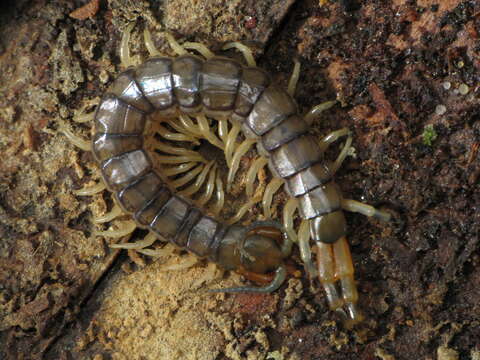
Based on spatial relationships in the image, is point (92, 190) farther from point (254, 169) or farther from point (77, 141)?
point (254, 169)

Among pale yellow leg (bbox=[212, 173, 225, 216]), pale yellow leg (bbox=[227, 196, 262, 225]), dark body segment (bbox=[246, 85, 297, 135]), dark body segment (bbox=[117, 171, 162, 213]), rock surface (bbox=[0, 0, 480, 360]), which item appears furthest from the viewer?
pale yellow leg (bbox=[212, 173, 225, 216])

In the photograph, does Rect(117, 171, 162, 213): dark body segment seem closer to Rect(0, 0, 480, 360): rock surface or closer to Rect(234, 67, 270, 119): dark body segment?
Rect(0, 0, 480, 360): rock surface

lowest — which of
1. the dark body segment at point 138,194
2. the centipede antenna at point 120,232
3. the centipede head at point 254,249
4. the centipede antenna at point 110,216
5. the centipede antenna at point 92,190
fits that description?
the centipede head at point 254,249

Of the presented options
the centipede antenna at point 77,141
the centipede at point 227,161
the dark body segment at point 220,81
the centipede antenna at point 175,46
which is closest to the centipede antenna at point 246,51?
the centipede at point 227,161

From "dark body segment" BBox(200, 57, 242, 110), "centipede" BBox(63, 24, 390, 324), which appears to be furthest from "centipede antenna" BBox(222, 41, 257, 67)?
"dark body segment" BBox(200, 57, 242, 110)

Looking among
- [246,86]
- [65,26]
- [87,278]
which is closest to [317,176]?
[246,86]

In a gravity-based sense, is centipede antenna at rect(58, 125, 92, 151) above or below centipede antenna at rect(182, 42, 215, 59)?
below

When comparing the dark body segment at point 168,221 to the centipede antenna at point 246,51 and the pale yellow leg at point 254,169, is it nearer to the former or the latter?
the pale yellow leg at point 254,169

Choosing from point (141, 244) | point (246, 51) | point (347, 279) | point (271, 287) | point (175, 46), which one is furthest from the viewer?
point (141, 244)

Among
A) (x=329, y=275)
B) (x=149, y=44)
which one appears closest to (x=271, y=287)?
(x=329, y=275)
